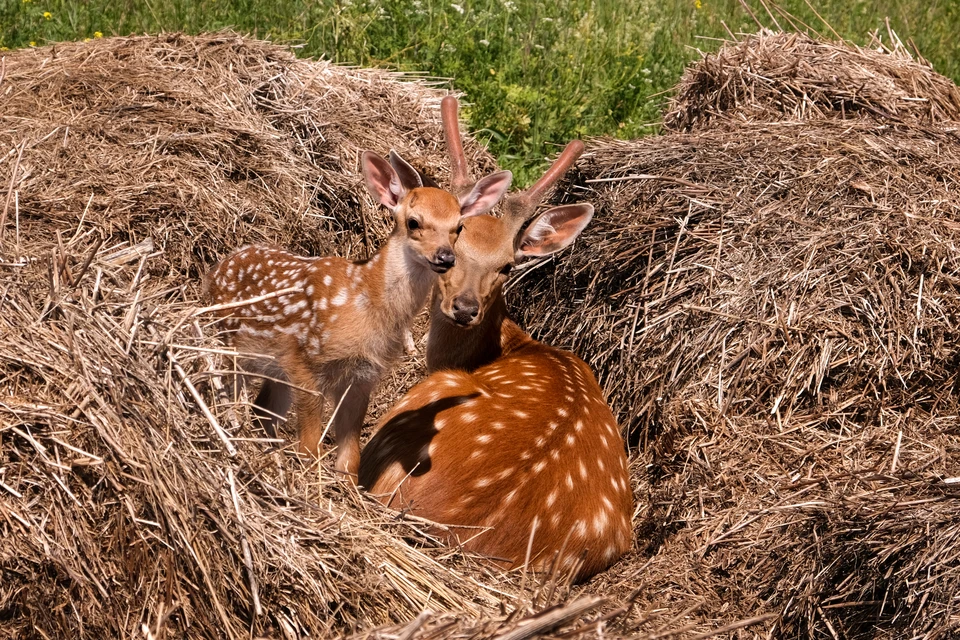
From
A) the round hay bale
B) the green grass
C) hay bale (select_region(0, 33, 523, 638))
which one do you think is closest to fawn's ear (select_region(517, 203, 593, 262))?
the round hay bale

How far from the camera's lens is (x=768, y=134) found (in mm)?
6578

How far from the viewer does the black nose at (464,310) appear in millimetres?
5137

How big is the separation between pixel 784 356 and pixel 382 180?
208 centimetres

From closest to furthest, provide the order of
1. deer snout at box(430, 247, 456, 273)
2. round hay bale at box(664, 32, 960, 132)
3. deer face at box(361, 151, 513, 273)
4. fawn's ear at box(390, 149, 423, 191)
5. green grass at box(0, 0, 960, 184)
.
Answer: deer snout at box(430, 247, 456, 273), deer face at box(361, 151, 513, 273), fawn's ear at box(390, 149, 423, 191), round hay bale at box(664, 32, 960, 132), green grass at box(0, 0, 960, 184)

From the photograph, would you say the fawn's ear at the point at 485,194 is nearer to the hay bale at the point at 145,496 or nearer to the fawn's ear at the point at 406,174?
the fawn's ear at the point at 406,174

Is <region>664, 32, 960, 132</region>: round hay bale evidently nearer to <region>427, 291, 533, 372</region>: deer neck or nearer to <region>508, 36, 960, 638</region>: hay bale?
<region>508, 36, 960, 638</region>: hay bale

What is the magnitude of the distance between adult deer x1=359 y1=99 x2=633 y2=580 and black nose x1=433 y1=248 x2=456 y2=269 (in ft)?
1.22

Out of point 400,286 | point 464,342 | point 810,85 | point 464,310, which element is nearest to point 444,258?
point 464,310

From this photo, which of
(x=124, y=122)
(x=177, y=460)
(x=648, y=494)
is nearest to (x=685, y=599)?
(x=648, y=494)

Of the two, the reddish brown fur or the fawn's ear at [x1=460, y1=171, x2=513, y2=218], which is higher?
the fawn's ear at [x1=460, y1=171, x2=513, y2=218]

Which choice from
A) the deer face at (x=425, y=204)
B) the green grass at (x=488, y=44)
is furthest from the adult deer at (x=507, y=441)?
the green grass at (x=488, y=44)

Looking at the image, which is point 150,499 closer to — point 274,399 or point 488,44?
point 274,399

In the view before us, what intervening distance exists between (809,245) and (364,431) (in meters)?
2.59

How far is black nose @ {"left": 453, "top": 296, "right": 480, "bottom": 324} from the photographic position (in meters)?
5.14
